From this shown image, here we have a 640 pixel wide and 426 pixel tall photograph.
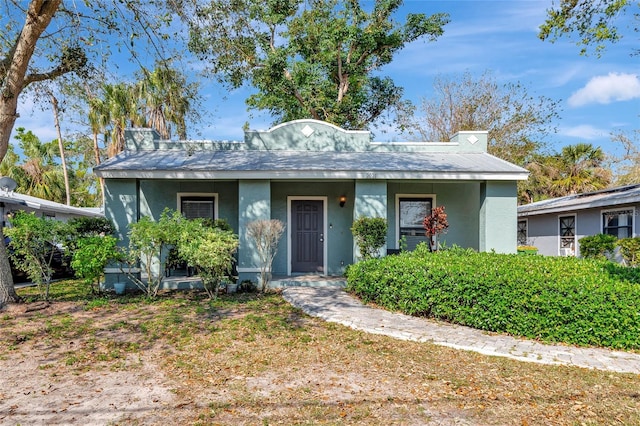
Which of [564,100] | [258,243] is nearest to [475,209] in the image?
[258,243]

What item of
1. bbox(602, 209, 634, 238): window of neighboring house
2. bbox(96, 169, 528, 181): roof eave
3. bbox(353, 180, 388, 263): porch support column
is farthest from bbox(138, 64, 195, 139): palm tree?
bbox(602, 209, 634, 238): window of neighboring house

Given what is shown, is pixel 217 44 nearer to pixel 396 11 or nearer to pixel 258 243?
pixel 258 243

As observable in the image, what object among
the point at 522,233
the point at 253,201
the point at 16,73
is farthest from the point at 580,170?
the point at 16,73

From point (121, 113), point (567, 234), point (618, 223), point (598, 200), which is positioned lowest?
point (567, 234)

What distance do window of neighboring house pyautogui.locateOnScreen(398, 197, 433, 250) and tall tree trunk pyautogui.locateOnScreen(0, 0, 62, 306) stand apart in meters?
9.06

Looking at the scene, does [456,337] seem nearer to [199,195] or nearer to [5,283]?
[199,195]

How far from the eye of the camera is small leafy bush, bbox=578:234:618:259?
1121 cm

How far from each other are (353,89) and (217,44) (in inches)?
466

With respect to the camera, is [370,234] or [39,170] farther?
[39,170]

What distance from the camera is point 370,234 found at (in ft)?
30.0

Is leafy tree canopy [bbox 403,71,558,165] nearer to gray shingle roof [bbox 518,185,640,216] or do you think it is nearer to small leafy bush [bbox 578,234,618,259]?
gray shingle roof [bbox 518,185,640,216]

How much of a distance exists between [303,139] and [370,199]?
10.5ft

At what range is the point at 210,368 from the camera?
4566 mm

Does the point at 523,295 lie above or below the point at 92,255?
below
